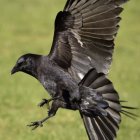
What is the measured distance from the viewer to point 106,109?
263 inches

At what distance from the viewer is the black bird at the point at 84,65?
6641 millimetres

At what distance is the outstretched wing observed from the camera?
7.09 metres

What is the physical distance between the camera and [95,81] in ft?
21.7

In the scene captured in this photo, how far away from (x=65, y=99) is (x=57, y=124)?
510cm

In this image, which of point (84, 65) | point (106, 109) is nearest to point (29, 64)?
point (84, 65)

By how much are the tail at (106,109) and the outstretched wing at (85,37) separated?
44cm

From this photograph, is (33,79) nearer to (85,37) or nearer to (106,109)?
(85,37)

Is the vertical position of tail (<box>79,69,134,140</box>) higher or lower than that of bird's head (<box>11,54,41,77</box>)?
lower

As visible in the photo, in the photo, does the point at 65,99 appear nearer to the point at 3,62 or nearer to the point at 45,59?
the point at 45,59

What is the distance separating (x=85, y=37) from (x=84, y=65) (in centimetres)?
32

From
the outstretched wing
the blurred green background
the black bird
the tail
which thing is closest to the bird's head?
the black bird

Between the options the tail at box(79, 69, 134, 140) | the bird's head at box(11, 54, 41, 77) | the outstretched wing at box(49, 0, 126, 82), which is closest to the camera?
the tail at box(79, 69, 134, 140)

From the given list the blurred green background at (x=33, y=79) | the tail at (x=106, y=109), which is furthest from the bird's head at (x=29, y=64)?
the blurred green background at (x=33, y=79)

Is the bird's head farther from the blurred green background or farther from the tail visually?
the blurred green background
